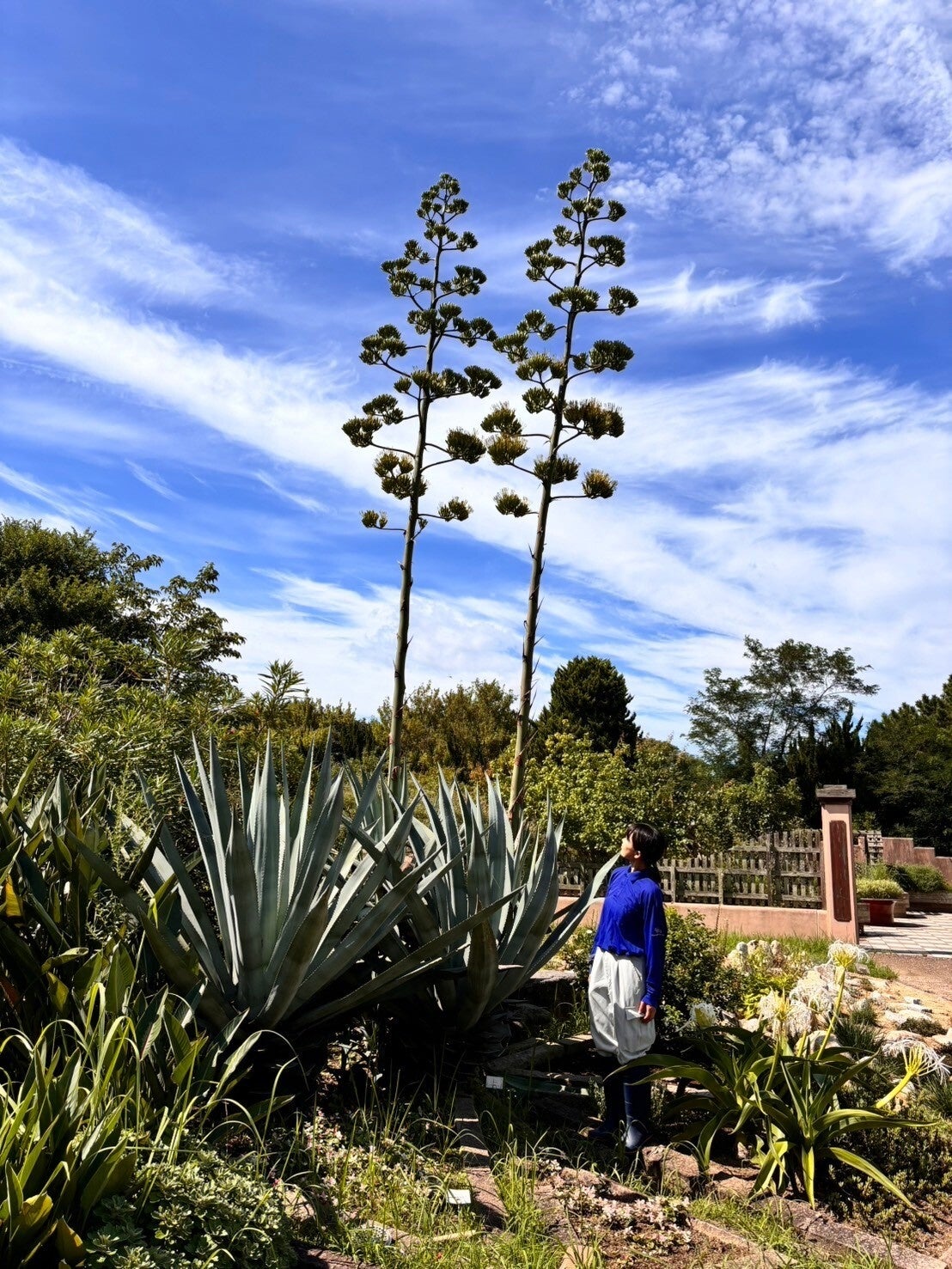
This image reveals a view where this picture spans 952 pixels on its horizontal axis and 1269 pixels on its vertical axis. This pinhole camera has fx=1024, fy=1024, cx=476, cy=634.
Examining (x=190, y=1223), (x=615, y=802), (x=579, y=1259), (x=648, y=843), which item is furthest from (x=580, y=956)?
(x=615, y=802)

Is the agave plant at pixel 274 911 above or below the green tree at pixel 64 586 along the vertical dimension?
below

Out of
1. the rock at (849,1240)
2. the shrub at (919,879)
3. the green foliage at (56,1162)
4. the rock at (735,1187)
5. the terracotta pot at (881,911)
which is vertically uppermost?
the shrub at (919,879)

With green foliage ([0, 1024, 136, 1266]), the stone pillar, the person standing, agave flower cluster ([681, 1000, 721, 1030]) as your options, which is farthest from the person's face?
the stone pillar

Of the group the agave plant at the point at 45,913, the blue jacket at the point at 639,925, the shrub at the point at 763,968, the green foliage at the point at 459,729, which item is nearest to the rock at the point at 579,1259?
the blue jacket at the point at 639,925

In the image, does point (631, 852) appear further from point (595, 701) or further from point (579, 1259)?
point (595, 701)

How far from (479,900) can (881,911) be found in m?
15.1

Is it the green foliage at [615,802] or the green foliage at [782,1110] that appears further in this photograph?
the green foliage at [615,802]

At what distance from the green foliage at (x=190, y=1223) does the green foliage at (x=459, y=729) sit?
2148 cm

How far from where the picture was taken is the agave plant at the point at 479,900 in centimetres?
464

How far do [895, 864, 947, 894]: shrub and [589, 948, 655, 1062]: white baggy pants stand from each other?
68.0 feet

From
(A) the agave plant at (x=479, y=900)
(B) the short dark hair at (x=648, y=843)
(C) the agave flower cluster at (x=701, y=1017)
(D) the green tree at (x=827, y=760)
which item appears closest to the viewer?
(A) the agave plant at (x=479, y=900)

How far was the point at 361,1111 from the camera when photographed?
13.2 feet

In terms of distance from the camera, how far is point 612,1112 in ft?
16.1

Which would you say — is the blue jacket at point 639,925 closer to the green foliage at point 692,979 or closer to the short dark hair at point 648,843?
the short dark hair at point 648,843
